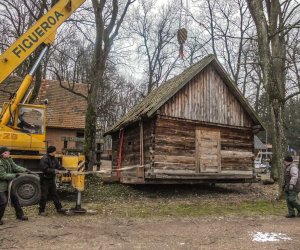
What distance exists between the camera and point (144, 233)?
8812 mm

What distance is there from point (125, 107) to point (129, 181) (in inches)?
1348

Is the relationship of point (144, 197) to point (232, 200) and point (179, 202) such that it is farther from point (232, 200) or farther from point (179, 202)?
point (232, 200)

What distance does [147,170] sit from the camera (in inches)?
605

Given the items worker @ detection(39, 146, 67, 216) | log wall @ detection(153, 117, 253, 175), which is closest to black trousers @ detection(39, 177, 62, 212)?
worker @ detection(39, 146, 67, 216)

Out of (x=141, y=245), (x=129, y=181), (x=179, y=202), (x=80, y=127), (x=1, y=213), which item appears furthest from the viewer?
(x=80, y=127)

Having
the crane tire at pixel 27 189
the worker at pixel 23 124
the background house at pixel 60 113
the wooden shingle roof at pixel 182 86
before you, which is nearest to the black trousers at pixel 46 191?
the crane tire at pixel 27 189

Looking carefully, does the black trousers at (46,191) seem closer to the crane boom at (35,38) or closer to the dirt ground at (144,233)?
the dirt ground at (144,233)

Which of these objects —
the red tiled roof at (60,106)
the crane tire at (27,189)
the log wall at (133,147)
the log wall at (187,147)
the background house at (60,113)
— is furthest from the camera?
the red tiled roof at (60,106)

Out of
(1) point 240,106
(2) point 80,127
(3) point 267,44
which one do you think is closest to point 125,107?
(2) point 80,127

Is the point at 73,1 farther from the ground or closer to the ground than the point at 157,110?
farther from the ground

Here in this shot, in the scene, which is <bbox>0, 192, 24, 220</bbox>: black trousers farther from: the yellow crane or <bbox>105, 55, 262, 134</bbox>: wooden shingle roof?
<bbox>105, 55, 262, 134</bbox>: wooden shingle roof

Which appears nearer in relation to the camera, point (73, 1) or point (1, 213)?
point (1, 213)

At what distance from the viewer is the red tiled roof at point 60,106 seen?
28562mm

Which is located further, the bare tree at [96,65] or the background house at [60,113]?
the background house at [60,113]
